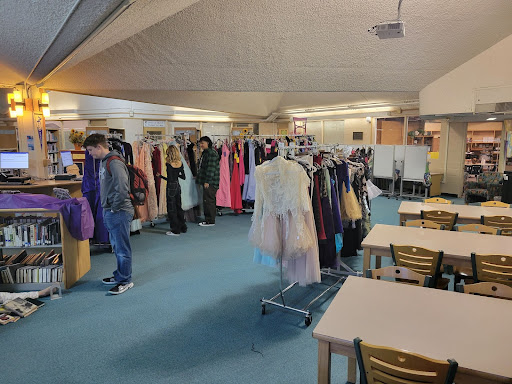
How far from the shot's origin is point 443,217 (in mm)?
4430

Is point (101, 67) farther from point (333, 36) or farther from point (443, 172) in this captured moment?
point (443, 172)

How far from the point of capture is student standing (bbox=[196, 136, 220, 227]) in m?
6.80

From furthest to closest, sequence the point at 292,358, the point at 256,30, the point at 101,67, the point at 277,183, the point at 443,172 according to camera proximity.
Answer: the point at 443,172, the point at 101,67, the point at 256,30, the point at 277,183, the point at 292,358

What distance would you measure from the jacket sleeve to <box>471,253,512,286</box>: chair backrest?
330cm

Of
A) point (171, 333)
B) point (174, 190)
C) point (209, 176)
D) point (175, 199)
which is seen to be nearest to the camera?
point (171, 333)

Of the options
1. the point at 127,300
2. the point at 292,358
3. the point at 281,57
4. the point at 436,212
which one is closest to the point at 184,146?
the point at 281,57

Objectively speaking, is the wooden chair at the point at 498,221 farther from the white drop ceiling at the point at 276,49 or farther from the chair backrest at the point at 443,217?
the white drop ceiling at the point at 276,49

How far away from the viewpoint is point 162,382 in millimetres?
2627

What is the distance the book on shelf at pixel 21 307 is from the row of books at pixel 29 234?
667mm

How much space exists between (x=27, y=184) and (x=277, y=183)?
13.6ft

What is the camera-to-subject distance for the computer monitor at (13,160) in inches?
221

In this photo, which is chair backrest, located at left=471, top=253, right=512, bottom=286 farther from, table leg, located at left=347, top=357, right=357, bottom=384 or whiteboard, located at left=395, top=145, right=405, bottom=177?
whiteboard, located at left=395, top=145, right=405, bottom=177

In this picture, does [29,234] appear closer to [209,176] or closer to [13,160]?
[13,160]

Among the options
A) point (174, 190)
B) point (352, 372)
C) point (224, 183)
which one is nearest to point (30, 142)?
point (174, 190)
